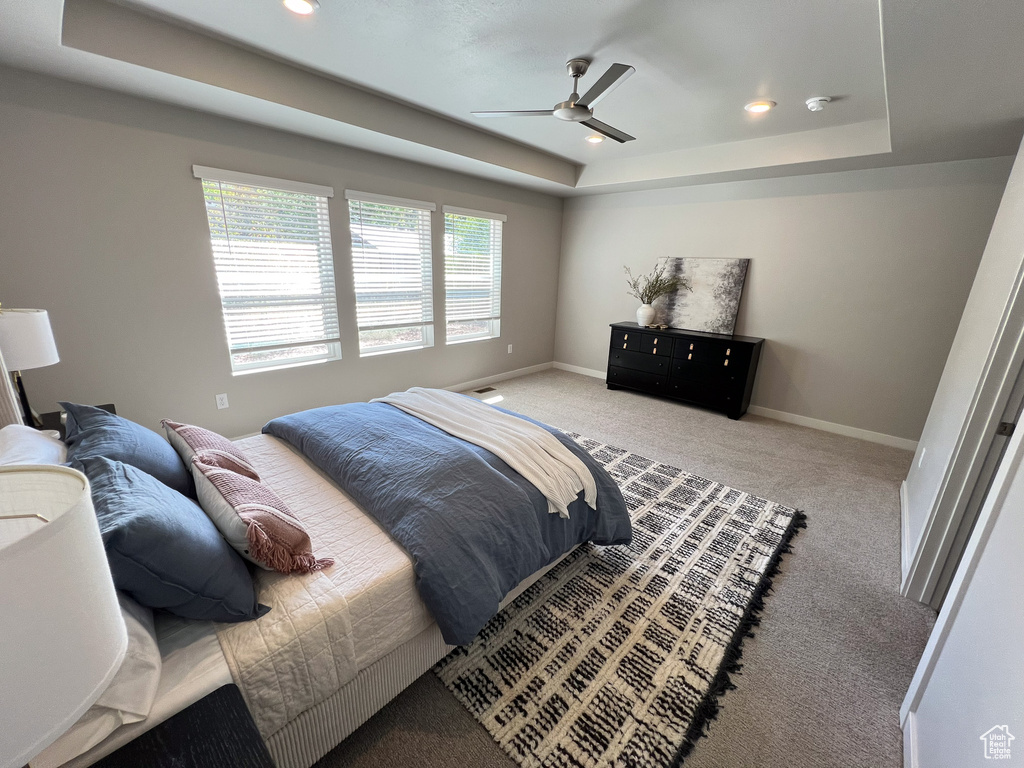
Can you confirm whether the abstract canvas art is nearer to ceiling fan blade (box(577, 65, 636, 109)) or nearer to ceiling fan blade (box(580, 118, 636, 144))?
ceiling fan blade (box(580, 118, 636, 144))

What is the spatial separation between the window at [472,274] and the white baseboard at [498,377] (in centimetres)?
52

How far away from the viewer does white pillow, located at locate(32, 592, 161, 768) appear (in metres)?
0.76

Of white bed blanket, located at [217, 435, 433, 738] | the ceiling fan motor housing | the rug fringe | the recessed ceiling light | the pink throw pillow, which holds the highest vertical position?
the recessed ceiling light

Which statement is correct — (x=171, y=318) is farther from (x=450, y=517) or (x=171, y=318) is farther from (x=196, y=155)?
(x=450, y=517)

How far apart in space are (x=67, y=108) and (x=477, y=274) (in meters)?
3.17

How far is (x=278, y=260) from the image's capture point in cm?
313

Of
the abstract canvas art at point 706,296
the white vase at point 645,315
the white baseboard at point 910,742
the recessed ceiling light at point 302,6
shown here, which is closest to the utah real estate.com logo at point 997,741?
the white baseboard at point 910,742

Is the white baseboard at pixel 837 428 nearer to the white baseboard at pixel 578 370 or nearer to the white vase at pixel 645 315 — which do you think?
the white vase at pixel 645 315

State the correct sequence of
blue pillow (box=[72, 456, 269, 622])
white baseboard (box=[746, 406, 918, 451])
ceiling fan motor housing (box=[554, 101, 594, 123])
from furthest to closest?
white baseboard (box=[746, 406, 918, 451]), ceiling fan motor housing (box=[554, 101, 594, 123]), blue pillow (box=[72, 456, 269, 622])

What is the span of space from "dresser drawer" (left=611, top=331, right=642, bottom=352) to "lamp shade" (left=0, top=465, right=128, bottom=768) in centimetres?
454

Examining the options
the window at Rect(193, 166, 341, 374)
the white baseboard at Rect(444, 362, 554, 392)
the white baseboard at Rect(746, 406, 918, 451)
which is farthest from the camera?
the white baseboard at Rect(444, 362, 554, 392)

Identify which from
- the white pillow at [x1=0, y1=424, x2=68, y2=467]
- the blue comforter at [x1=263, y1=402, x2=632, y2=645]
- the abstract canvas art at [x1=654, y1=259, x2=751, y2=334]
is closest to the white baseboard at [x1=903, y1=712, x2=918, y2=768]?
the blue comforter at [x1=263, y1=402, x2=632, y2=645]

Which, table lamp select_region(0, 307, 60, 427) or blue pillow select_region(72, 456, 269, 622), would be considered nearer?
blue pillow select_region(72, 456, 269, 622)

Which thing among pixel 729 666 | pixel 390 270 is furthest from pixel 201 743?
pixel 390 270
